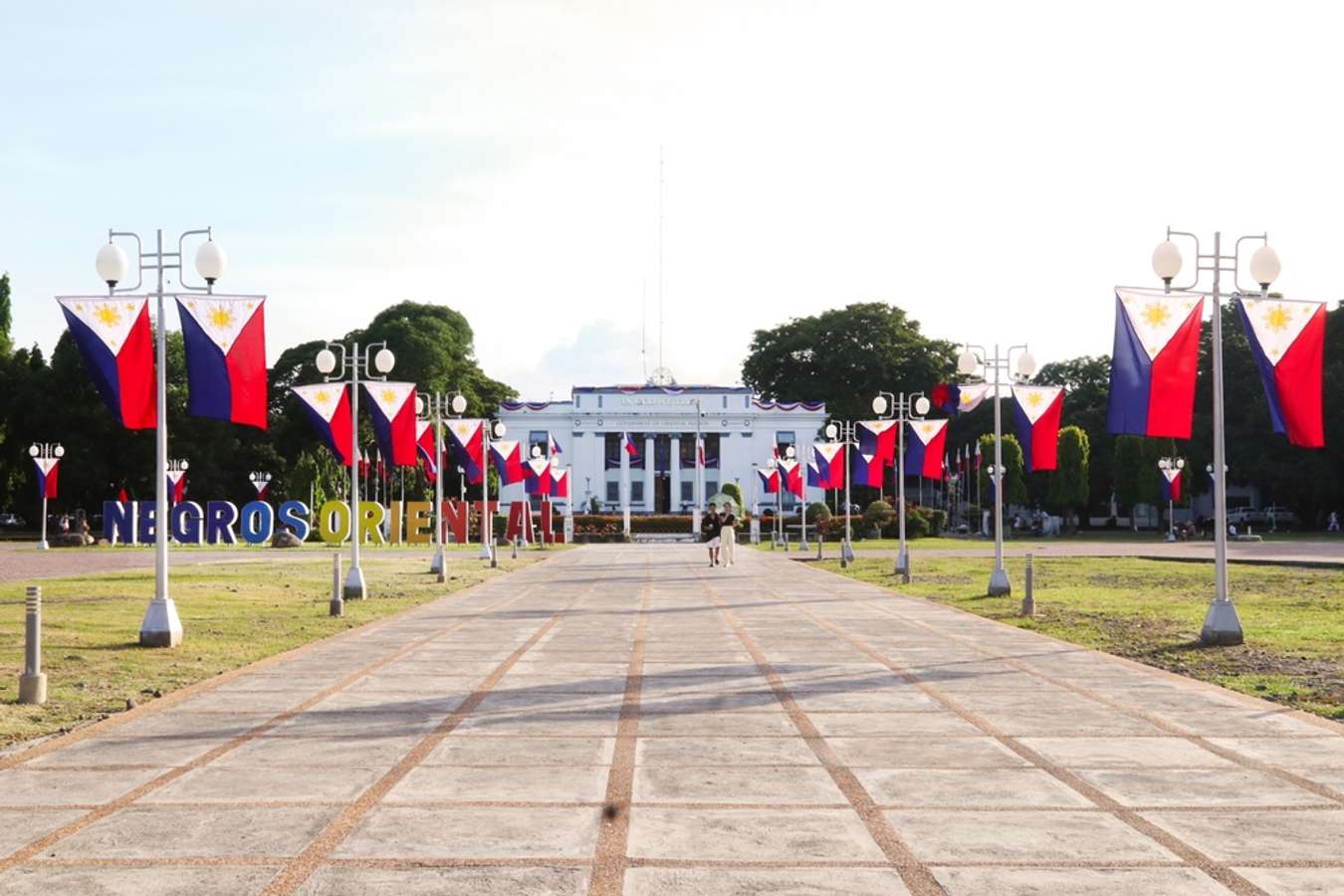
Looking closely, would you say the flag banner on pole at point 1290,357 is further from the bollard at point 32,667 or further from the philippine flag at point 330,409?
the philippine flag at point 330,409

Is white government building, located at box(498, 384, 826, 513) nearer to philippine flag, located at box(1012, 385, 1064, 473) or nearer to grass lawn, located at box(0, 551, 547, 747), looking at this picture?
grass lawn, located at box(0, 551, 547, 747)

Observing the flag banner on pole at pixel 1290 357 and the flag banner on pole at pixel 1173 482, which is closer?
the flag banner on pole at pixel 1290 357

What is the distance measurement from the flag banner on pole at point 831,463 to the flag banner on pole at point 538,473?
1292 centimetres

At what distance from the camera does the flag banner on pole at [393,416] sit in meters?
27.1

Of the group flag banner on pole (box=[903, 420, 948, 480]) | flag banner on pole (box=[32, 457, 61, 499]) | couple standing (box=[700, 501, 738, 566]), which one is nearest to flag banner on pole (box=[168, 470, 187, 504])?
flag banner on pole (box=[32, 457, 61, 499])

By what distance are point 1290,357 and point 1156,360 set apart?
5.39 feet

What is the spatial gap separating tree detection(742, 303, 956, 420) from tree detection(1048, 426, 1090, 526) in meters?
18.2

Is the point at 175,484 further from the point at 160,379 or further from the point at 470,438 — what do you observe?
the point at 160,379

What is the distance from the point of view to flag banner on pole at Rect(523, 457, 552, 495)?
2242 inches

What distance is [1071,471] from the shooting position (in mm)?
81750

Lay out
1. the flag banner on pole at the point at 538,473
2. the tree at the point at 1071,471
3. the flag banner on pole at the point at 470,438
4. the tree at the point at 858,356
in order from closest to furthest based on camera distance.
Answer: the flag banner on pole at the point at 470,438 < the flag banner on pole at the point at 538,473 < the tree at the point at 1071,471 < the tree at the point at 858,356

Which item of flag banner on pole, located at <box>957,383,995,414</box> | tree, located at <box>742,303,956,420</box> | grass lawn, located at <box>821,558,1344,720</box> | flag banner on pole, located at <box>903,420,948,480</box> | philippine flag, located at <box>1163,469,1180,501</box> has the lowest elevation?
grass lawn, located at <box>821,558,1344,720</box>

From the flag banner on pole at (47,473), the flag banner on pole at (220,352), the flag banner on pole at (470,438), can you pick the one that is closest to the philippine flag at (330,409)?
Answer: the flag banner on pole at (220,352)

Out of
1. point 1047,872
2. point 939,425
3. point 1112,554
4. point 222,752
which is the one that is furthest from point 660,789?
point 1112,554
